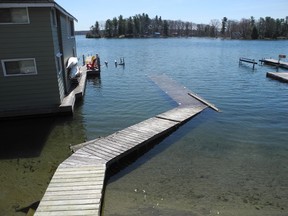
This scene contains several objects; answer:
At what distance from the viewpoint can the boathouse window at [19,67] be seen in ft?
49.4

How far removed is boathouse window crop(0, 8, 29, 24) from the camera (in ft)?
47.0

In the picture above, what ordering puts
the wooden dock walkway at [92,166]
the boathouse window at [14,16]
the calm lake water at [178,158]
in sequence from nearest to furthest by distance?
the wooden dock walkway at [92,166]
the calm lake water at [178,158]
the boathouse window at [14,16]

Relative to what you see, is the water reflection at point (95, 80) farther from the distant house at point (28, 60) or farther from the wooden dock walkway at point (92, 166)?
the wooden dock walkway at point (92, 166)

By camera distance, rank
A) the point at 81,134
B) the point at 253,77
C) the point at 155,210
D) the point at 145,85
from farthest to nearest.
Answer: the point at 253,77, the point at 145,85, the point at 81,134, the point at 155,210

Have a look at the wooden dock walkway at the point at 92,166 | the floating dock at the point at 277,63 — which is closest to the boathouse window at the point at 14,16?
the wooden dock walkway at the point at 92,166

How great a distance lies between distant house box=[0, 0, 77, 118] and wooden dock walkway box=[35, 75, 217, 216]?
5.33 meters

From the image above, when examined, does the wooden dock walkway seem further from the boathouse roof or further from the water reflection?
the water reflection

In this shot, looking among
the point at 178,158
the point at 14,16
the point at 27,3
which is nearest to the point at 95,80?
the point at 14,16

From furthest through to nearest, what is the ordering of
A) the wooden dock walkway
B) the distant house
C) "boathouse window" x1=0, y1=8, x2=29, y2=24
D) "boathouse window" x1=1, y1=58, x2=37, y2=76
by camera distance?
"boathouse window" x1=1, y1=58, x2=37, y2=76 → the distant house → "boathouse window" x1=0, y1=8, x2=29, y2=24 → the wooden dock walkway

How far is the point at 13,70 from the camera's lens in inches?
599

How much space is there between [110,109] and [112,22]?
606 feet

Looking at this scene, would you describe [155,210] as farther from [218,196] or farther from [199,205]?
[218,196]

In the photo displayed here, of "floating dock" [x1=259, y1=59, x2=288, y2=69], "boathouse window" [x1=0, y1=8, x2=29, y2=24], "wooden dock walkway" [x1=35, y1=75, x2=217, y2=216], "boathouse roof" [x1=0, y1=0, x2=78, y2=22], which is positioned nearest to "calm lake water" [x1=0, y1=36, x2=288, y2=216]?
"wooden dock walkway" [x1=35, y1=75, x2=217, y2=216]

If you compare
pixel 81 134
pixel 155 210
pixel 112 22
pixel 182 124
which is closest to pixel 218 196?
pixel 155 210
